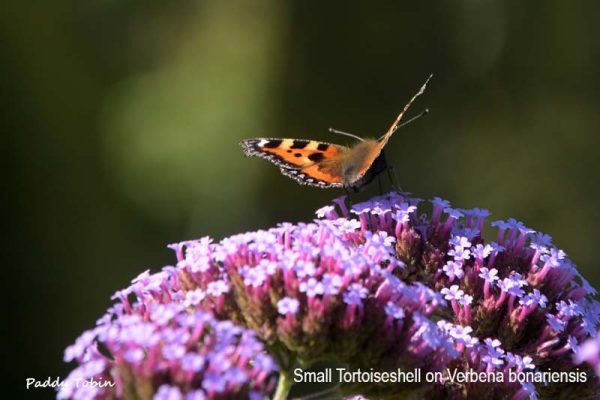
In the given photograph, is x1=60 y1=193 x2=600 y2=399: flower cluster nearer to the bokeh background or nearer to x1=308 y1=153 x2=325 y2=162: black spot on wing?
x1=308 y1=153 x2=325 y2=162: black spot on wing

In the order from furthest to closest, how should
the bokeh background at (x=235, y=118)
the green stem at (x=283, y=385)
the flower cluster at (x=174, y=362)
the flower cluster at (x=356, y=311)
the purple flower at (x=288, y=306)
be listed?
the bokeh background at (x=235, y=118)
the green stem at (x=283, y=385)
the purple flower at (x=288, y=306)
the flower cluster at (x=356, y=311)
the flower cluster at (x=174, y=362)

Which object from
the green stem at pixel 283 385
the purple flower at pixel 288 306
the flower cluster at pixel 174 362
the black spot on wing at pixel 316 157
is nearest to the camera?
the flower cluster at pixel 174 362

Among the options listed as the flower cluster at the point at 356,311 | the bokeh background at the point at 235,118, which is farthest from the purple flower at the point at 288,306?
the bokeh background at the point at 235,118

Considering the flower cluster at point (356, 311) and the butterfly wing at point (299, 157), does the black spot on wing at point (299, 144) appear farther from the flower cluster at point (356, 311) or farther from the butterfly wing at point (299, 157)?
the flower cluster at point (356, 311)

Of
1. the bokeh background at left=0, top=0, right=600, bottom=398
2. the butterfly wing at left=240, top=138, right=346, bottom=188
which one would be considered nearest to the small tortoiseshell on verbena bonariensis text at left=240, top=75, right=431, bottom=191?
the butterfly wing at left=240, top=138, right=346, bottom=188

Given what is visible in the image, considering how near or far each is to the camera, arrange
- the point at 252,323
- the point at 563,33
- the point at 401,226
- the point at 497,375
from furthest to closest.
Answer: the point at 563,33 → the point at 401,226 → the point at 497,375 → the point at 252,323

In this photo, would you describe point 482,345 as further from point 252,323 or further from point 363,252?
point 252,323

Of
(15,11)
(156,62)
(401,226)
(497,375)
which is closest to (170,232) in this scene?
(156,62)
